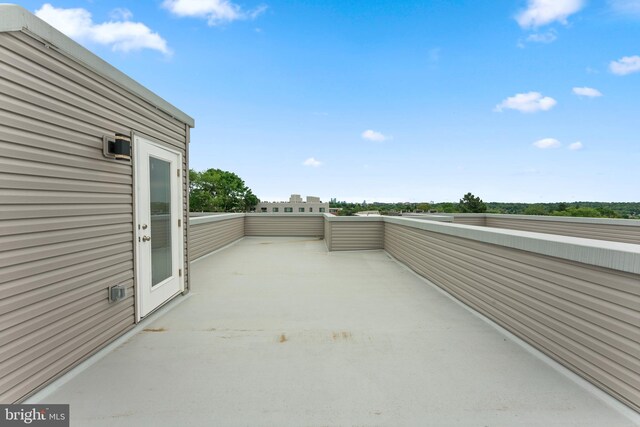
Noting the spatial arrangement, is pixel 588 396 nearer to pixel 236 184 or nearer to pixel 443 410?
pixel 443 410

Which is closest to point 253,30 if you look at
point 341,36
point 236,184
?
point 341,36

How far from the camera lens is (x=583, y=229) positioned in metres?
6.74

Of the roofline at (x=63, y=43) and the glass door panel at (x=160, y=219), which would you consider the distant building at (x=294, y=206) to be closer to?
the glass door panel at (x=160, y=219)

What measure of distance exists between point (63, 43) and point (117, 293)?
188 cm

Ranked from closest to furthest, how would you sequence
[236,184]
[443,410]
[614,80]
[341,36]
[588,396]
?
[443,410] < [588,396] < [614,80] < [341,36] < [236,184]

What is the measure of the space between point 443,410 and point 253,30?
32.3ft

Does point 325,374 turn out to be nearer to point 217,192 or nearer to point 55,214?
point 55,214

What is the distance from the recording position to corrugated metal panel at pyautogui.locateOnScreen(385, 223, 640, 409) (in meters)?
1.58

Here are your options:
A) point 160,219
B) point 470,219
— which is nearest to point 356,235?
point 160,219

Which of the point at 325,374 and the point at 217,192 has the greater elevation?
the point at 217,192

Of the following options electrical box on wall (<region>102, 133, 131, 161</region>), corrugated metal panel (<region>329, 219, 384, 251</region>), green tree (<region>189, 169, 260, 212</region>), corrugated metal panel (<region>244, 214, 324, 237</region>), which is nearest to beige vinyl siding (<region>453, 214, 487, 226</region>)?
corrugated metal panel (<region>329, 219, 384, 251</region>)

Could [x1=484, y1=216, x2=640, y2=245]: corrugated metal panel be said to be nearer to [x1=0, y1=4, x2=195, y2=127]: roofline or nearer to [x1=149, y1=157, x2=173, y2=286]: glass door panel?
[x1=149, y1=157, x2=173, y2=286]: glass door panel

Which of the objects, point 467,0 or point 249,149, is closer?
point 467,0

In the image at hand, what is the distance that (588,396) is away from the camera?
1.67m
